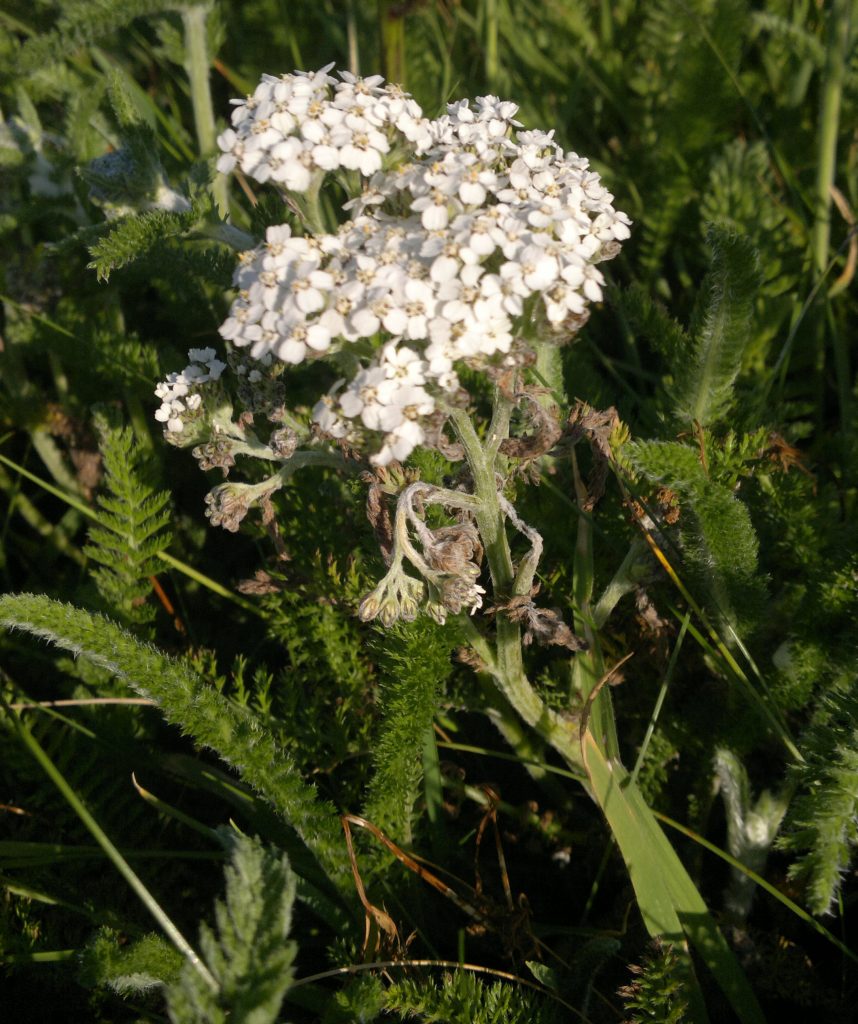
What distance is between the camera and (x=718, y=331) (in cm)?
239

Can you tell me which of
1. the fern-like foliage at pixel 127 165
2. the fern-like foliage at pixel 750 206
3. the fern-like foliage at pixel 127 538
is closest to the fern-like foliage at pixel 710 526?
the fern-like foliage at pixel 750 206

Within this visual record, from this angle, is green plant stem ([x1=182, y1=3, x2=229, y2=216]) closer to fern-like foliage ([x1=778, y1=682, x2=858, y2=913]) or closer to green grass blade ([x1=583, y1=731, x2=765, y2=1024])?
green grass blade ([x1=583, y1=731, x2=765, y2=1024])

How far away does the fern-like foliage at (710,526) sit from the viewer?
2006mm

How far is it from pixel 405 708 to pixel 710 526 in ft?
3.07

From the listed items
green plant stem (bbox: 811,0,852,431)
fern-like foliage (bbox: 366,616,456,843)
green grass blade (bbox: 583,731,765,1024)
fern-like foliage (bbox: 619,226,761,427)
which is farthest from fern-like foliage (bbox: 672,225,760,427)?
green grass blade (bbox: 583,731,765,1024)

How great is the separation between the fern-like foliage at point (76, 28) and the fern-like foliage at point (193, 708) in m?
1.93

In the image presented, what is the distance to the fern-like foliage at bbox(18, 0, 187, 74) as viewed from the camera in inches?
115

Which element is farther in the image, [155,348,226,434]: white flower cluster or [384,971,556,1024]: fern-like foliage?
[155,348,226,434]: white flower cluster

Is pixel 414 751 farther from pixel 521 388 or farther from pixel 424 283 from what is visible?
pixel 424 283

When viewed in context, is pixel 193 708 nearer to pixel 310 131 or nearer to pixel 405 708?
pixel 405 708

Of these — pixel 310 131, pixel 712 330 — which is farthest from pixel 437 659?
pixel 310 131

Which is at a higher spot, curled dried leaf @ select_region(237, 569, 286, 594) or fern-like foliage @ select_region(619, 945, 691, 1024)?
curled dried leaf @ select_region(237, 569, 286, 594)

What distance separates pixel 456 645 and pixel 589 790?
0.57 meters

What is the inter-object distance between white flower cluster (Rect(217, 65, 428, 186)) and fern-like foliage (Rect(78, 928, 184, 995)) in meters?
1.80
